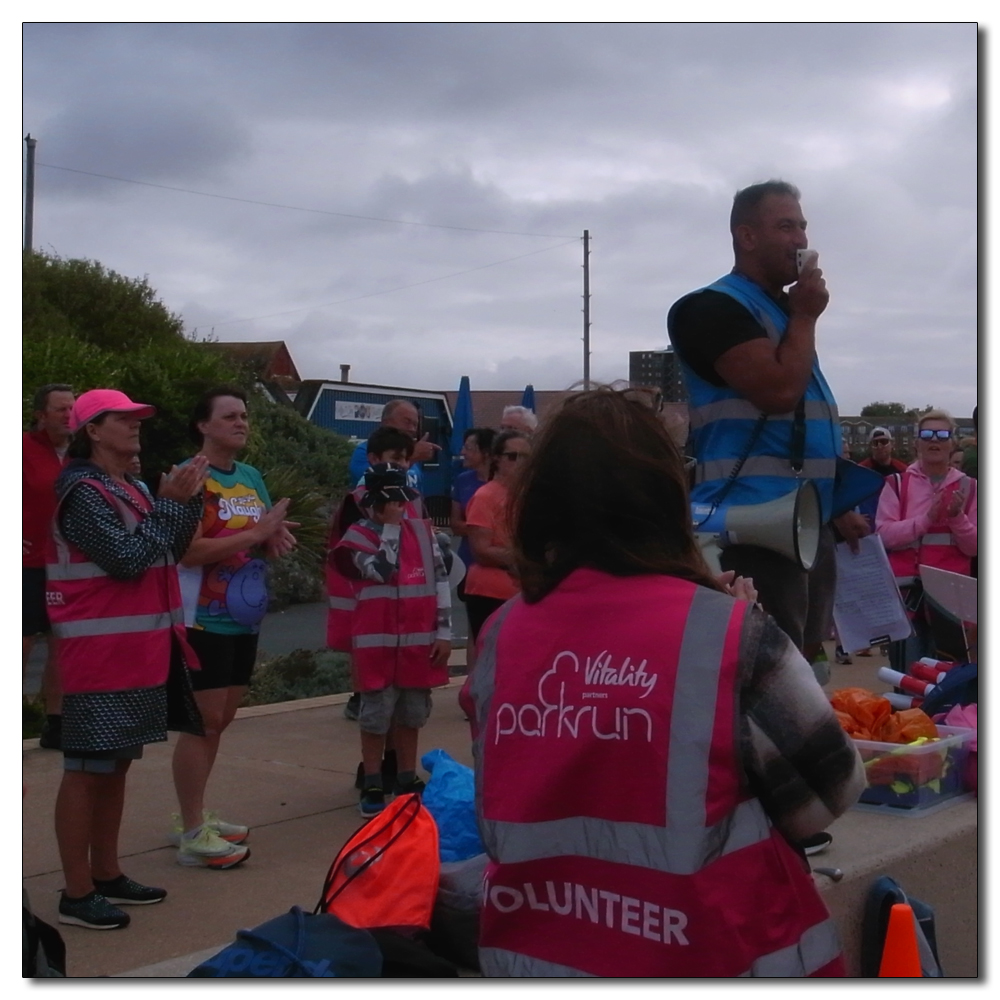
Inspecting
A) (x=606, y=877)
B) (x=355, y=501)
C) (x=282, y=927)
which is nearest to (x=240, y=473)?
(x=355, y=501)

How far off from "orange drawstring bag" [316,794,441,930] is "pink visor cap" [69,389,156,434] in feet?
5.38

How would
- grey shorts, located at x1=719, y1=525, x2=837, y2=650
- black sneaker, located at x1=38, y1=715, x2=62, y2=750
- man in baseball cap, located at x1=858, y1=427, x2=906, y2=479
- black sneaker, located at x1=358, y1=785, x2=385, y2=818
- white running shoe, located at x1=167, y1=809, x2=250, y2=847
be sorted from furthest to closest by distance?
man in baseball cap, located at x1=858, y1=427, x2=906, y2=479, black sneaker, located at x1=38, y1=715, x2=62, y2=750, black sneaker, located at x1=358, y1=785, x2=385, y2=818, white running shoe, located at x1=167, y1=809, x2=250, y2=847, grey shorts, located at x1=719, y1=525, x2=837, y2=650

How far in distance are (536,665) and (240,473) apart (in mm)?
3064

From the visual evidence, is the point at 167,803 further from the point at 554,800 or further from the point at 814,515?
the point at 554,800

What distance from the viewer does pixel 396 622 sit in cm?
519

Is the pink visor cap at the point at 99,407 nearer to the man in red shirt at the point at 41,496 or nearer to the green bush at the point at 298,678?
the man in red shirt at the point at 41,496

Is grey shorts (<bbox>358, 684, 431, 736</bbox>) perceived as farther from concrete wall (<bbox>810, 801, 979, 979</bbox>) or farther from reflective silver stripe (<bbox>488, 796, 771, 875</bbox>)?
reflective silver stripe (<bbox>488, 796, 771, 875</bbox>)

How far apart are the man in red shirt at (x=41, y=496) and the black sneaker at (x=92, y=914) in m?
2.14

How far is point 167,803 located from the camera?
5.26 metres

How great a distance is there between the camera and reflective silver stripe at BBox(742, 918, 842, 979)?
1.88 m

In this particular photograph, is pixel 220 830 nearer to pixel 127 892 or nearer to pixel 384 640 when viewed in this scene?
pixel 127 892

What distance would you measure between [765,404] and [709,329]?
22 cm

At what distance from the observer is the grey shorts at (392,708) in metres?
5.13

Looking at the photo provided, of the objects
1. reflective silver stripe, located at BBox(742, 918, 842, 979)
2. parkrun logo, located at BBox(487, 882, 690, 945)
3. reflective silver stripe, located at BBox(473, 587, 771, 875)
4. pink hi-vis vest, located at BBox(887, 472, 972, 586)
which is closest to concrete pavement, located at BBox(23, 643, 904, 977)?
parkrun logo, located at BBox(487, 882, 690, 945)
